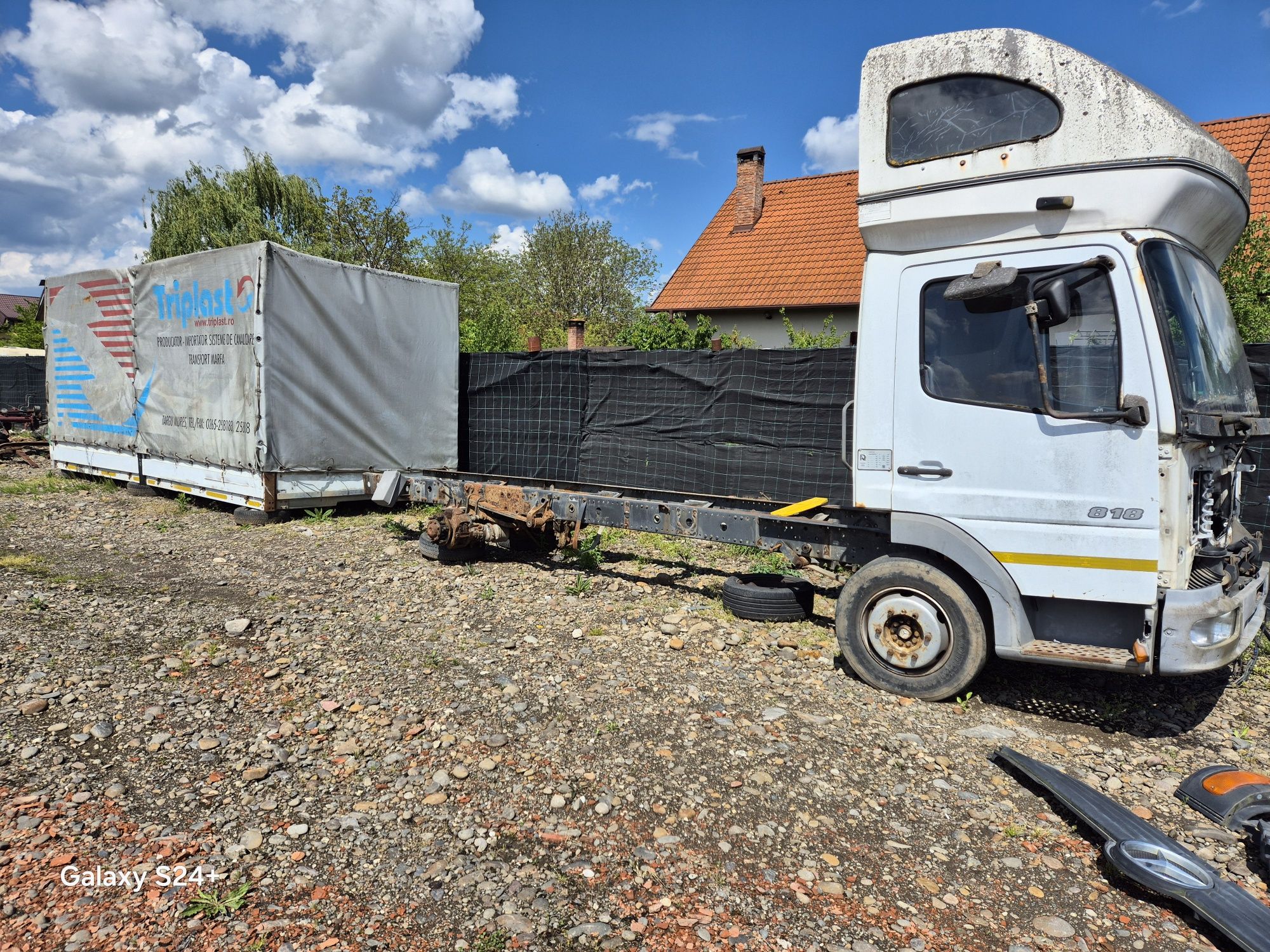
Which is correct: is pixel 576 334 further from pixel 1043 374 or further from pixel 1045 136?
pixel 1043 374

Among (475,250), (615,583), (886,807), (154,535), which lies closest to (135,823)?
(886,807)

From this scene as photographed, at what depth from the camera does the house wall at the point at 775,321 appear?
19281mm

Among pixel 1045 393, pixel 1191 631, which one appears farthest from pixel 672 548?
pixel 1191 631

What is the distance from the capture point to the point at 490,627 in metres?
5.47

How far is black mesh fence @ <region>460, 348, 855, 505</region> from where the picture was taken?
8.70 m

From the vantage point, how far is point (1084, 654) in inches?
151

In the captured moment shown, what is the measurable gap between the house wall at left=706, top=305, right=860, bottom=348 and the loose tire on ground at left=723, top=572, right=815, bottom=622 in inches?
555

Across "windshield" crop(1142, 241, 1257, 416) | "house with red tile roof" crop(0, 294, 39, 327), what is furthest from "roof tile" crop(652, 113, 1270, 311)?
"house with red tile roof" crop(0, 294, 39, 327)

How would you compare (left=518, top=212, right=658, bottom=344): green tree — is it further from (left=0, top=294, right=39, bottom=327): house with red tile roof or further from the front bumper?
(left=0, top=294, right=39, bottom=327): house with red tile roof

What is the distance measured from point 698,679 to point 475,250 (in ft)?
95.7

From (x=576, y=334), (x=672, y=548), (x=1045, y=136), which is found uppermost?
(x=576, y=334)

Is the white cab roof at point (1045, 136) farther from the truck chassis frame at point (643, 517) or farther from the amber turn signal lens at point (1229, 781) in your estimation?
the amber turn signal lens at point (1229, 781)

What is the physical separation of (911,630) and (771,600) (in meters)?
1.41

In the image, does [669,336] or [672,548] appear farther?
[669,336]
